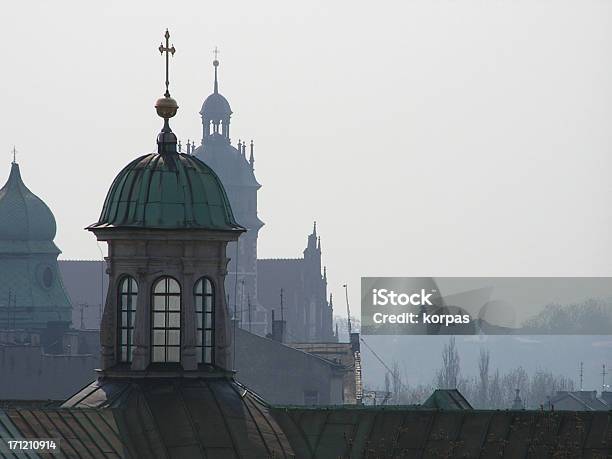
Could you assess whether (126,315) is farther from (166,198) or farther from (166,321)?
(166,198)

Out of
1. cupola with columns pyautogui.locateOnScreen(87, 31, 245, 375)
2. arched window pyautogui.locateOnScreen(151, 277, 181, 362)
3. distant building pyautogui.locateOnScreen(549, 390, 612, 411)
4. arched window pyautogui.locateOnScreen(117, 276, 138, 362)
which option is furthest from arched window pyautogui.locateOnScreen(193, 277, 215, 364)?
distant building pyautogui.locateOnScreen(549, 390, 612, 411)

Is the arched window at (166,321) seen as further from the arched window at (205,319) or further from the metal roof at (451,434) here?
the metal roof at (451,434)

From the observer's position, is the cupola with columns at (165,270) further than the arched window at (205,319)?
No

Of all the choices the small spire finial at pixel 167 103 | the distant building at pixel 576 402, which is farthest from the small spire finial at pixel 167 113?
the distant building at pixel 576 402

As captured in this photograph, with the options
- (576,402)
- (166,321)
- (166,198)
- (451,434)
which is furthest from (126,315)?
(576,402)

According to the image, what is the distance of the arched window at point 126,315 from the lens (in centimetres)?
5600

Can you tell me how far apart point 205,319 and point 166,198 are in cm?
242

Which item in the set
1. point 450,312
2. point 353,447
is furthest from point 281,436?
point 450,312

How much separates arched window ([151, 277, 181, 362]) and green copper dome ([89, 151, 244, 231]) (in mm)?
1180

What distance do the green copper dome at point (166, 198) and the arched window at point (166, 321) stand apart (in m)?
1.18

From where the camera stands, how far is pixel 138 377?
182 feet

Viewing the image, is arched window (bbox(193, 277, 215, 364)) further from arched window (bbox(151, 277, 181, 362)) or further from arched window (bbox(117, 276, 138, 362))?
arched window (bbox(117, 276, 138, 362))

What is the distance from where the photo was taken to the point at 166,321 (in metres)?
55.8

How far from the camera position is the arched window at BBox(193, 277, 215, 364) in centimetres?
5597
